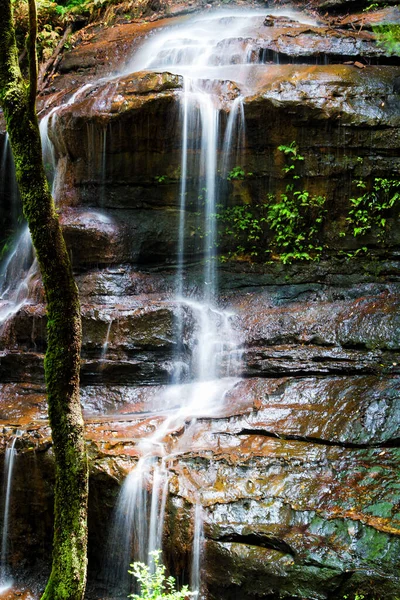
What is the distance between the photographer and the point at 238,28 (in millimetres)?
11773

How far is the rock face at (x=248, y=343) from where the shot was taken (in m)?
4.74

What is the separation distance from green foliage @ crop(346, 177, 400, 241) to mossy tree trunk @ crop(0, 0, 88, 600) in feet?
20.8

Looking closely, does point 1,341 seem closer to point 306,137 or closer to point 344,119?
point 306,137

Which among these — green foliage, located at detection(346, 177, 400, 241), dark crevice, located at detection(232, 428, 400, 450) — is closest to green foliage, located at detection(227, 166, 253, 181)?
green foliage, located at detection(346, 177, 400, 241)

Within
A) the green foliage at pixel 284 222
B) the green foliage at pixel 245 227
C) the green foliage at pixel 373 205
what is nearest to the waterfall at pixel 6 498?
the green foliage at pixel 245 227

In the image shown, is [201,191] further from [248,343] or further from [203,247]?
[248,343]

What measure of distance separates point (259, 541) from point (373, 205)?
5938 mm

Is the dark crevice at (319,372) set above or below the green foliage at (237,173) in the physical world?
below

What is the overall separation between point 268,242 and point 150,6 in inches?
337

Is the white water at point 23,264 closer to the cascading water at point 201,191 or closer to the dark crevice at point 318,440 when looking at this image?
the cascading water at point 201,191

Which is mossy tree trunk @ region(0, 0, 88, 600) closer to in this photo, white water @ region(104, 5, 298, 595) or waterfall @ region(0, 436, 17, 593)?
white water @ region(104, 5, 298, 595)

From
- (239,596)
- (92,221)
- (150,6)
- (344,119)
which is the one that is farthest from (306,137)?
(150,6)

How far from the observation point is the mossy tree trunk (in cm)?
346

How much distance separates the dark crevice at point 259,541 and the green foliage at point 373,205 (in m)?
5.58
